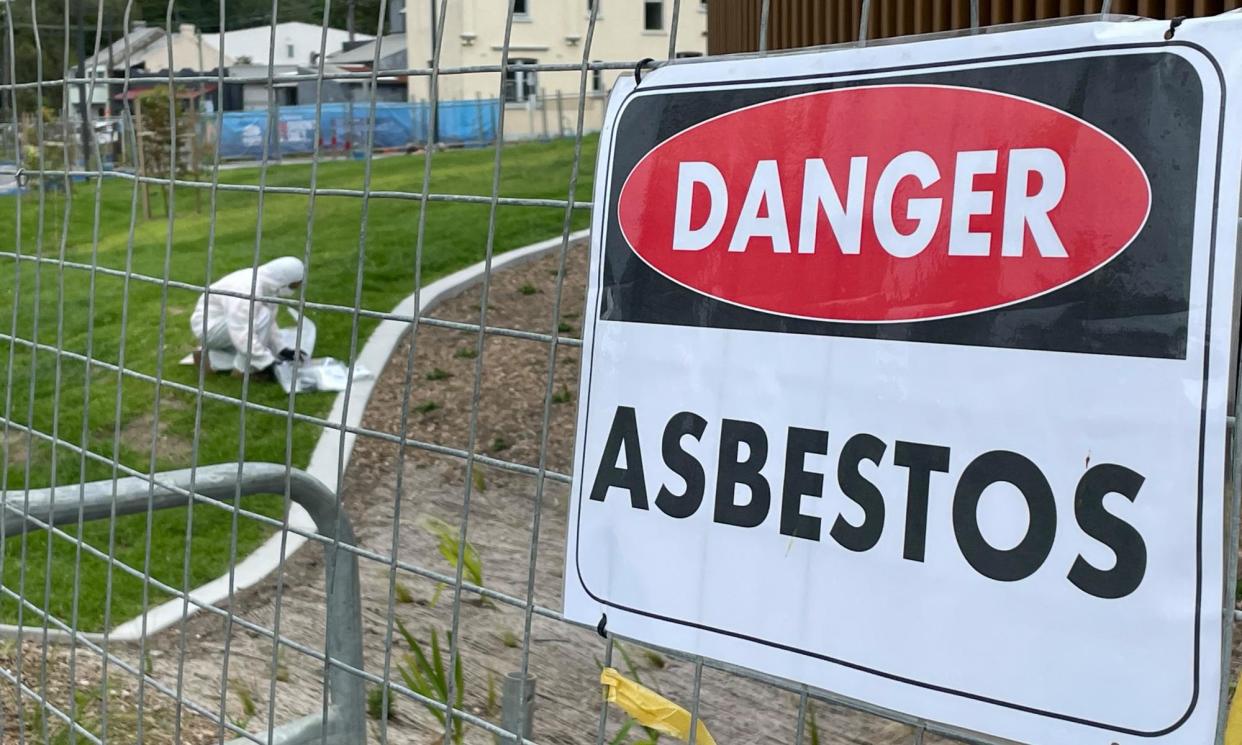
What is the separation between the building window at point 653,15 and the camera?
193cm

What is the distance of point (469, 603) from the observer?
5.00 metres

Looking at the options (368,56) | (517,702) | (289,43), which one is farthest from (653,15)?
(517,702)

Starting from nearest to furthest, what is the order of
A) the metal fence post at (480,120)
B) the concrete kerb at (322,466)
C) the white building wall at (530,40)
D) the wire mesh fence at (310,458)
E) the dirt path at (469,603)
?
the white building wall at (530,40) → the wire mesh fence at (310,458) → the dirt path at (469,603) → the concrete kerb at (322,466) → the metal fence post at (480,120)

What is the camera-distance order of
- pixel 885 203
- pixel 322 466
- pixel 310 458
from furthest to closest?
pixel 310 458 → pixel 322 466 → pixel 885 203

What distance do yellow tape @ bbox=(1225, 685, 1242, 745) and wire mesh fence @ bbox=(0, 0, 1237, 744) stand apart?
31cm

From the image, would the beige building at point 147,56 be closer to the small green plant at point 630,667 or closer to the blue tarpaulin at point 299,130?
the blue tarpaulin at point 299,130

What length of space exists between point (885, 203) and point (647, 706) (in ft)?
2.39

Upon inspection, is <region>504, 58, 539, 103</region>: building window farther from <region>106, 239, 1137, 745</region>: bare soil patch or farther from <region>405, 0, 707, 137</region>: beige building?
<region>106, 239, 1137, 745</region>: bare soil patch

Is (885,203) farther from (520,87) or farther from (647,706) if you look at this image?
(520,87)

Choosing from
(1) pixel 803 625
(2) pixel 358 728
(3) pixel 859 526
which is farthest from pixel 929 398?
(2) pixel 358 728

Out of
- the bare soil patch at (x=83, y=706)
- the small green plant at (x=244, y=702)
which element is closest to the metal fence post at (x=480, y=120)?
the small green plant at (x=244, y=702)

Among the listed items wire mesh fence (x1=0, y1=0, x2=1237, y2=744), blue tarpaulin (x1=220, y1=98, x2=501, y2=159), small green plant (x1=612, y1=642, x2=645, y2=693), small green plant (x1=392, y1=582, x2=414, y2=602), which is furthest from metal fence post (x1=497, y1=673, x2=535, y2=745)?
small green plant (x1=392, y1=582, x2=414, y2=602)

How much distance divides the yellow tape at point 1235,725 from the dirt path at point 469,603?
1142mm

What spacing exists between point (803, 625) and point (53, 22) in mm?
2238
